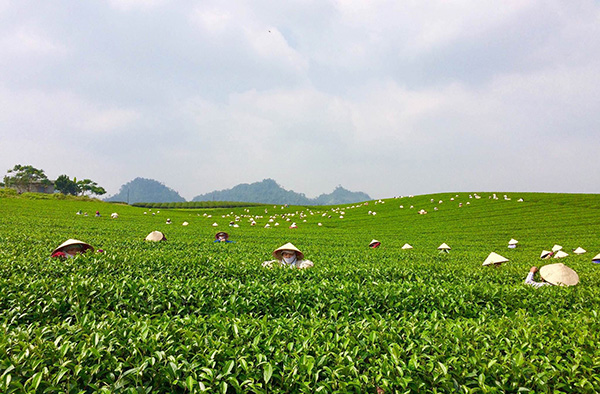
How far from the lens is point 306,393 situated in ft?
10.2

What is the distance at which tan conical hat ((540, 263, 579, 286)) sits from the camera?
29.2 feet

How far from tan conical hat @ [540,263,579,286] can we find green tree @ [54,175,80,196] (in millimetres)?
133010

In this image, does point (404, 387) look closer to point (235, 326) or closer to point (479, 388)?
point (479, 388)

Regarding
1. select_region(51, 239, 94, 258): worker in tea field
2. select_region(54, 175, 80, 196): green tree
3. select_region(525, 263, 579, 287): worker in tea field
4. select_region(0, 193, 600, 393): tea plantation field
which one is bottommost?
select_region(525, 263, 579, 287): worker in tea field

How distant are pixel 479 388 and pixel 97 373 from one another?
13.7 feet

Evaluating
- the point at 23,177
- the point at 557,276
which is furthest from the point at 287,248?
the point at 23,177

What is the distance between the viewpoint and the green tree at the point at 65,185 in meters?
105

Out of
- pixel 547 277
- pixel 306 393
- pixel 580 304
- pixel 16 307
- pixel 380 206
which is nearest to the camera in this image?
pixel 306 393

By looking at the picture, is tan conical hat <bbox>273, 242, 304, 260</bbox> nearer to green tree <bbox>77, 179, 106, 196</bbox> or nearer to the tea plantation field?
the tea plantation field

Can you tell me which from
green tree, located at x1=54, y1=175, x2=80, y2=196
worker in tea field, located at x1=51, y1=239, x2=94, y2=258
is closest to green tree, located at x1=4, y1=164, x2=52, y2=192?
green tree, located at x1=54, y1=175, x2=80, y2=196

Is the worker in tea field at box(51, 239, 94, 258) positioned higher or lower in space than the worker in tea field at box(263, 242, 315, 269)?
higher

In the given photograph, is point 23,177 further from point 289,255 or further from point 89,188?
point 289,255

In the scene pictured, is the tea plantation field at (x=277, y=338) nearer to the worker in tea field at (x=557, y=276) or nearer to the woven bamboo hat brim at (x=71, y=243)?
the worker in tea field at (x=557, y=276)

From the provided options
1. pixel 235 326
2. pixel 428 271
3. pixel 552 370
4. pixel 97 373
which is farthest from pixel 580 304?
pixel 97 373
